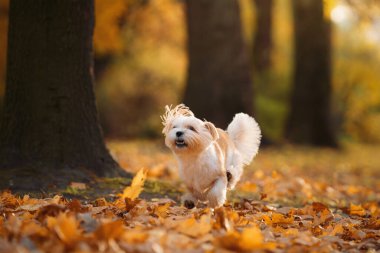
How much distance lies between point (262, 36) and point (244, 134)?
20.0 metres

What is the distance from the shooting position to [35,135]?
6.64m

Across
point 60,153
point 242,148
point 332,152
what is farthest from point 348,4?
point 60,153

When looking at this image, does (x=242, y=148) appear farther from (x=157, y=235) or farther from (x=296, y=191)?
(x=157, y=235)

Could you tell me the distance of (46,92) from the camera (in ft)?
21.7

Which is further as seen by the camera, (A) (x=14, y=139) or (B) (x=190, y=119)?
(A) (x=14, y=139)

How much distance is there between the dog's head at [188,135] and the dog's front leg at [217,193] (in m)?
0.38

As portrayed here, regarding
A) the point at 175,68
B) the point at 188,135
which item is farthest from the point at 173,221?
the point at 175,68

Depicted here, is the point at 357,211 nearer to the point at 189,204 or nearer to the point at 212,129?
the point at 189,204

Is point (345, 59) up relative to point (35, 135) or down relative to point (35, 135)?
up

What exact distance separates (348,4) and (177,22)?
7901 millimetres

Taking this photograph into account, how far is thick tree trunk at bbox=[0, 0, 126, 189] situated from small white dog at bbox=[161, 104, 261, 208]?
121cm

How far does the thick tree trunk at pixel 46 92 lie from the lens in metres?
6.59

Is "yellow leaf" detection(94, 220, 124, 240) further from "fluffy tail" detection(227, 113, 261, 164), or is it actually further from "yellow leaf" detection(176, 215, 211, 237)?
"fluffy tail" detection(227, 113, 261, 164)

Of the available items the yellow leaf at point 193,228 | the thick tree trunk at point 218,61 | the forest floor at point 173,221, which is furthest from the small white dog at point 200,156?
the thick tree trunk at point 218,61
